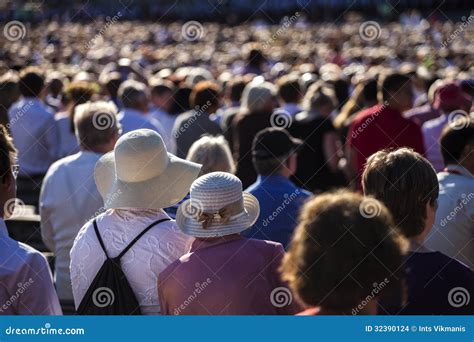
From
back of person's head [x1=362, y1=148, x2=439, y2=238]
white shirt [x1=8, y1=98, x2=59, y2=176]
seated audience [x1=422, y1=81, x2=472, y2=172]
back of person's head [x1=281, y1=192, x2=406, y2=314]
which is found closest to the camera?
back of person's head [x1=281, y1=192, x2=406, y2=314]

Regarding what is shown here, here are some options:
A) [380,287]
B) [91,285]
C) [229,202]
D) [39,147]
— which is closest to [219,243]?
[229,202]

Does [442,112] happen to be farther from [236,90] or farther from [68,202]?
[68,202]

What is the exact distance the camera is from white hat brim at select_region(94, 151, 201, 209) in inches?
169

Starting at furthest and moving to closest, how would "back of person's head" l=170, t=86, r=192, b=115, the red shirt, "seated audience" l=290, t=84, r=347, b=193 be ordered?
"back of person's head" l=170, t=86, r=192, b=115 < "seated audience" l=290, t=84, r=347, b=193 < the red shirt

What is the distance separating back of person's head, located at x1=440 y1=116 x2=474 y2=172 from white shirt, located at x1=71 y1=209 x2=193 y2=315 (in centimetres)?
170

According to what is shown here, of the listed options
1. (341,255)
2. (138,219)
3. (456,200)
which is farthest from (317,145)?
(341,255)

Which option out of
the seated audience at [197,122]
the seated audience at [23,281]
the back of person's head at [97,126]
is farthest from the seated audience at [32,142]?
the seated audience at [23,281]

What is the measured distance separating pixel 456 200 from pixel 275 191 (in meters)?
0.93

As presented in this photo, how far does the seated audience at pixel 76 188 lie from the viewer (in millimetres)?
5652

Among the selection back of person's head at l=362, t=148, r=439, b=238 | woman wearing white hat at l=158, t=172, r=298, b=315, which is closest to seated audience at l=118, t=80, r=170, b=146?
woman wearing white hat at l=158, t=172, r=298, b=315

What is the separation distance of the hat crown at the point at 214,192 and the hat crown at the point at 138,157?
0.53 m

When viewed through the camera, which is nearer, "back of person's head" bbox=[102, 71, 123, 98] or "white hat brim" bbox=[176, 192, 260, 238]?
"white hat brim" bbox=[176, 192, 260, 238]

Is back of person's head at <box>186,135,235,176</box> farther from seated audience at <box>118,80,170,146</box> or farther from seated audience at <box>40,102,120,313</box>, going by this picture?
seated audience at <box>118,80,170,146</box>

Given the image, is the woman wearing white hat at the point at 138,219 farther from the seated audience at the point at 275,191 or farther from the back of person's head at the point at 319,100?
the back of person's head at the point at 319,100
